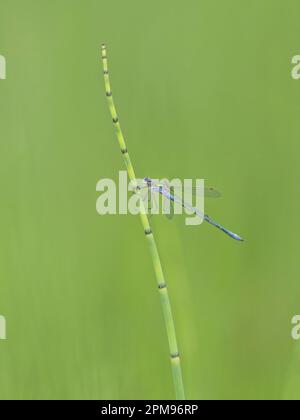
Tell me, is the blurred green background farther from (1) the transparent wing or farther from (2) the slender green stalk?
(2) the slender green stalk

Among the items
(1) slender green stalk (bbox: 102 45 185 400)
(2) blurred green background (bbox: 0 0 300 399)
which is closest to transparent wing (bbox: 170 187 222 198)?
(2) blurred green background (bbox: 0 0 300 399)

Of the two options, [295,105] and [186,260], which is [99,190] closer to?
[186,260]

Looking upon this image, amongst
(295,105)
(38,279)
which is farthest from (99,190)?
(295,105)

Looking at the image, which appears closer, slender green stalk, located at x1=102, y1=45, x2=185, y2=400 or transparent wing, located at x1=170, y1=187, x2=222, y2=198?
slender green stalk, located at x1=102, y1=45, x2=185, y2=400

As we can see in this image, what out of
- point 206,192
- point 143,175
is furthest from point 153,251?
point 143,175

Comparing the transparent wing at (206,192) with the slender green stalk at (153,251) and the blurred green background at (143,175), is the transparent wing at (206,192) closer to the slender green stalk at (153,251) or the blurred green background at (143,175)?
the blurred green background at (143,175)

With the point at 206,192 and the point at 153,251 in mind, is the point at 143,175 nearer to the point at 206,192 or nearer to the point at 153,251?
the point at 206,192

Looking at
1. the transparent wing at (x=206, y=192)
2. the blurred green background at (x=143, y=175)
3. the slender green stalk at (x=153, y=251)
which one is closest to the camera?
the slender green stalk at (x=153, y=251)

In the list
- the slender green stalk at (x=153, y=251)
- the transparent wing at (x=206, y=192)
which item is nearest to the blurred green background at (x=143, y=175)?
the transparent wing at (x=206, y=192)
